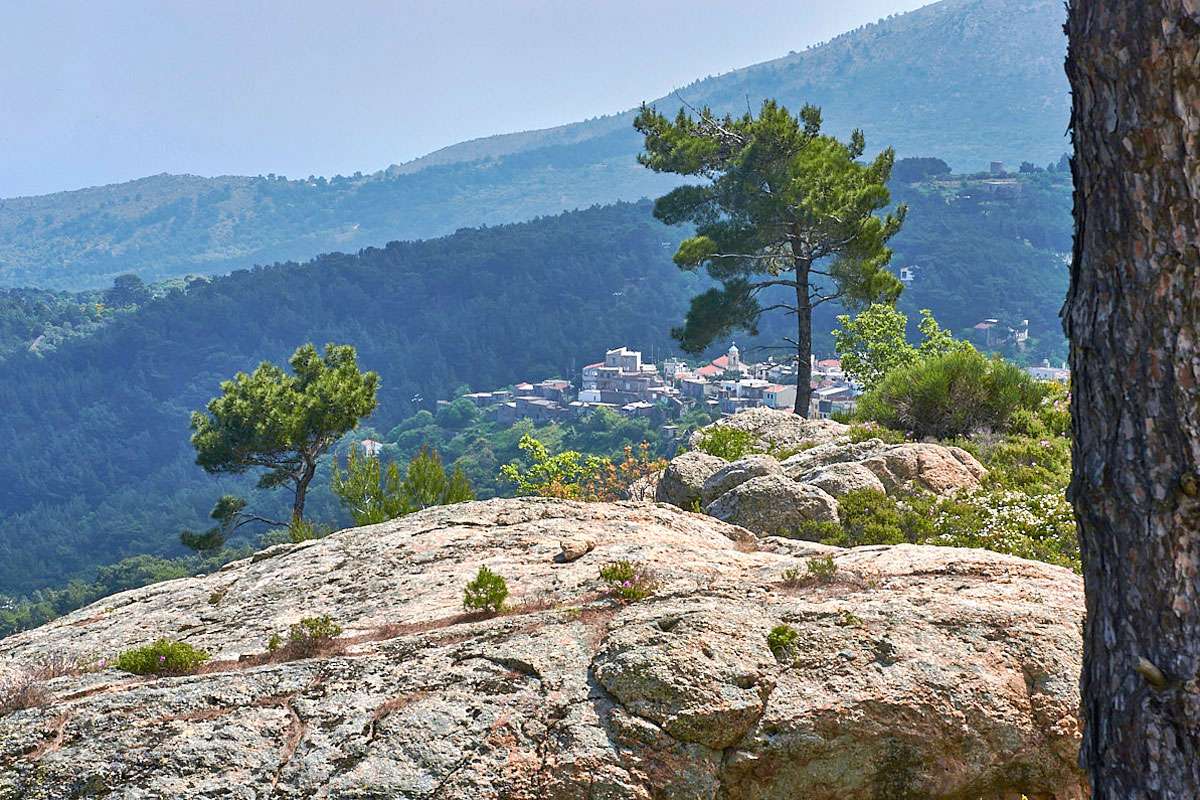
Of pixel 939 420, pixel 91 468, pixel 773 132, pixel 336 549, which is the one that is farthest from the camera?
pixel 91 468

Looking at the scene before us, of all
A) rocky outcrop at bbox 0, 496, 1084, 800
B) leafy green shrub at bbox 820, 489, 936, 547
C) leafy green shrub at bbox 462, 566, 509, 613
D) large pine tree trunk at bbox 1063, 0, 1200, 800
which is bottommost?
leafy green shrub at bbox 820, 489, 936, 547

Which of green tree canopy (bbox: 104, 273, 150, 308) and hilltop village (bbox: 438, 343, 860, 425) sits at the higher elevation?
green tree canopy (bbox: 104, 273, 150, 308)

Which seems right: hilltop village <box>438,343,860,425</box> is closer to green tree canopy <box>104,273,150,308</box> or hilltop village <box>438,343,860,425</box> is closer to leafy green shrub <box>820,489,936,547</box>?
leafy green shrub <box>820,489,936,547</box>

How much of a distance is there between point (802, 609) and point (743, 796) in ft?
3.98

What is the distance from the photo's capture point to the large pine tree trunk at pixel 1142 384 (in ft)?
10.1

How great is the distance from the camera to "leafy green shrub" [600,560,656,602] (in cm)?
621

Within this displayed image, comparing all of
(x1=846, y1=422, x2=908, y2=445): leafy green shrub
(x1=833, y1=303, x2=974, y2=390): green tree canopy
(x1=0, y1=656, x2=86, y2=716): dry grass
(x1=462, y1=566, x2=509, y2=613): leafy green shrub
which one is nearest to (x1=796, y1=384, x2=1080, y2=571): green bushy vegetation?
(x1=846, y1=422, x2=908, y2=445): leafy green shrub

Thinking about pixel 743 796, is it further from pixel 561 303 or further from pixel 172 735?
pixel 561 303

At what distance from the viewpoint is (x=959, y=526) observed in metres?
10.3

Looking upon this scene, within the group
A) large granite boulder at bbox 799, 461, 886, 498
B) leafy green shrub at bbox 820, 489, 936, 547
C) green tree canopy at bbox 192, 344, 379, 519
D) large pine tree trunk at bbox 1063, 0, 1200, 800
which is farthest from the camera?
green tree canopy at bbox 192, 344, 379, 519

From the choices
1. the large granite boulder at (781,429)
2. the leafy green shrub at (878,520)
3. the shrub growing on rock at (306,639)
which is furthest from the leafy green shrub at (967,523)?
the shrub growing on rock at (306,639)

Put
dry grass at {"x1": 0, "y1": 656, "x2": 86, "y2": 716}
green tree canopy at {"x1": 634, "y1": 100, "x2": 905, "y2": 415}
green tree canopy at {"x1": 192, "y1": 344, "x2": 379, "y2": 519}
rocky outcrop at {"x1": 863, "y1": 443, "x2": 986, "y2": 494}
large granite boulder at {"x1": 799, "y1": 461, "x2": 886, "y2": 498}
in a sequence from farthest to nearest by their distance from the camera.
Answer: green tree canopy at {"x1": 634, "y1": 100, "x2": 905, "y2": 415} < green tree canopy at {"x1": 192, "y1": 344, "x2": 379, "y2": 519} < rocky outcrop at {"x1": 863, "y1": 443, "x2": 986, "y2": 494} < large granite boulder at {"x1": 799, "y1": 461, "x2": 886, "y2": 498} < dry grass at {"x1": 0, "y1": 656, "x2": 86, "y2": 716}

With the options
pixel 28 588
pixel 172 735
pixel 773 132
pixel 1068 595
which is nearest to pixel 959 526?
pixel 1068 595

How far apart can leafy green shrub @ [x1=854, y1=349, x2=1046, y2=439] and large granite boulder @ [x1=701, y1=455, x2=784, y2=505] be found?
14.8 feet
